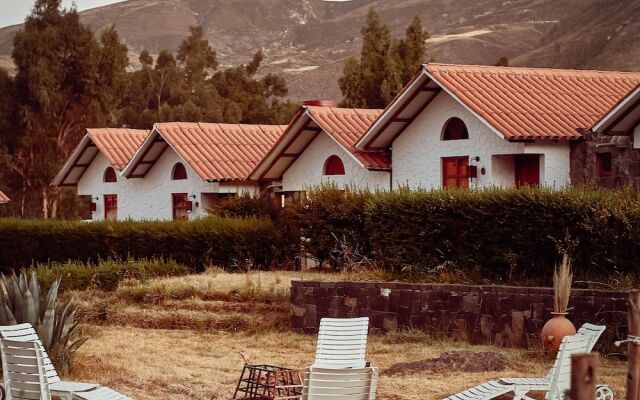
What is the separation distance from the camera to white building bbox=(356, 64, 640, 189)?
2830 cm

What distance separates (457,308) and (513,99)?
11286 millimetres

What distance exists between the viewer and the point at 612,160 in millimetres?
27438

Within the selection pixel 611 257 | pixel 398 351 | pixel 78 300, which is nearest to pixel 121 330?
pixel 78 300

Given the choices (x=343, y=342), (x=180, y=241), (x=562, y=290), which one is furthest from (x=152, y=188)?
(x=343, y=342)

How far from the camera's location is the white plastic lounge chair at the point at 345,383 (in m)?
10.7

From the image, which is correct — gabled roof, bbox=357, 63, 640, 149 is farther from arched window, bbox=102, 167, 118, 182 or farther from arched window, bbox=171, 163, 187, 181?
arched window, bbox=102, 167, 118, 182

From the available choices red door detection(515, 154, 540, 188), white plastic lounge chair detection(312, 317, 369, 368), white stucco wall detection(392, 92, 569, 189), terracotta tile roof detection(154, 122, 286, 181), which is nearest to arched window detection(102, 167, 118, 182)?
terracotta tile roof detection(154, 122, 286, 181)

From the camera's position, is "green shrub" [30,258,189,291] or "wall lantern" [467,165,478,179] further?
"wall lantern" [467,165,478,179]

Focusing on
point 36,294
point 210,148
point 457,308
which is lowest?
point 457,308

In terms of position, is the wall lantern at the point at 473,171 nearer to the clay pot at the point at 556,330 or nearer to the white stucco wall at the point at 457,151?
the white stucco wall at the point at 457,151

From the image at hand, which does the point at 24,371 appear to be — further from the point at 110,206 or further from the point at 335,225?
the point at 110,206

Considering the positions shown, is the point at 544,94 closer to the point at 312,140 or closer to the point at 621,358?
the point at 312,140

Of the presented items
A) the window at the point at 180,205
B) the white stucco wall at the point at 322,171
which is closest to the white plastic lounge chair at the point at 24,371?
the white stucco wall at the point at 322,171

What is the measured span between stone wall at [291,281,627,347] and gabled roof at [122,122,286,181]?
15.9 meters
